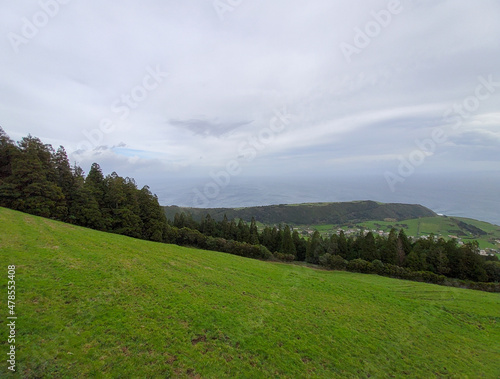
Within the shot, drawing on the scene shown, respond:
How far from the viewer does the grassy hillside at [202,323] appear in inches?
286

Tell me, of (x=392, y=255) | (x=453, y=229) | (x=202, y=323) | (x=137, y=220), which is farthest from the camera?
(x=453, y=229)

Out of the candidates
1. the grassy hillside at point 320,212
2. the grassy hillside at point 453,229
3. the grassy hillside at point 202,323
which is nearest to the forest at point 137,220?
the grassy hillside at point 202,323

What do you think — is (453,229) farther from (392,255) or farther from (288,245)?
(288,245)

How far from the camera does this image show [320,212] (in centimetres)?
14950

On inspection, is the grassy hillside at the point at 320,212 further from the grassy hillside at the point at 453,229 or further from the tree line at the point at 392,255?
the tree line at the point at 392,255

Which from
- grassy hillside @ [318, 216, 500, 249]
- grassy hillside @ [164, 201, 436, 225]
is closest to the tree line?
grassy hillside @ [318, 216, 500, 249]

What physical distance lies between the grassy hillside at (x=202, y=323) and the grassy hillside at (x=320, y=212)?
389 feet

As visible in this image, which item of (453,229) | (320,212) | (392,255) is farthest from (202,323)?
(320,212)

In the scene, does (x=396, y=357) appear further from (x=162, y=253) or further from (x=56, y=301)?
(x=162, y=253)

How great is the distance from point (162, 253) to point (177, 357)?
1409cm

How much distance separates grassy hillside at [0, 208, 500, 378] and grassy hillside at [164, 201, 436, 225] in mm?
118690

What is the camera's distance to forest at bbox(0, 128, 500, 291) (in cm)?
2786

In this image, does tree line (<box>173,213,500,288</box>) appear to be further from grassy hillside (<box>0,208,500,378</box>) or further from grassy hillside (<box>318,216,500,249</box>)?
grassy hillside (<box>318,216,500,249</box>)

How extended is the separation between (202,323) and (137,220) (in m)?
31.3
